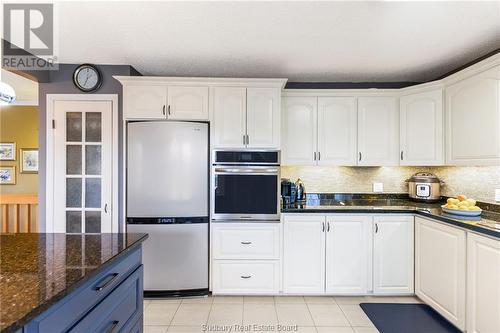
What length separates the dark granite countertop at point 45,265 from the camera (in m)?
0.87

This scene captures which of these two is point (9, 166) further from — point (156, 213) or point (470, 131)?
point (470, 131)

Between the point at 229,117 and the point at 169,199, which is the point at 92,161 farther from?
the point at 229,117

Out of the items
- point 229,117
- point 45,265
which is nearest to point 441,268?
point 229,117

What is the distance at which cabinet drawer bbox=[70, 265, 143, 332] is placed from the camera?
1.19 metres

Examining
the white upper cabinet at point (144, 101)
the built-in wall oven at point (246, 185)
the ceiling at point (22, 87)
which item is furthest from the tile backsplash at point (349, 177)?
the ceiling at point (22, 87)

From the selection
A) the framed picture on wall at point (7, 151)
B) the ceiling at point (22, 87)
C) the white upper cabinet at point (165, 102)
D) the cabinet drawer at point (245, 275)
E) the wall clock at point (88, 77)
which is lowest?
the cabinet drawer at point (245, 275)

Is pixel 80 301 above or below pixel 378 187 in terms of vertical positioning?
below

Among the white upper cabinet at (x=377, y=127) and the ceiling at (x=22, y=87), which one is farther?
the ceiling at (x=22, y=87)

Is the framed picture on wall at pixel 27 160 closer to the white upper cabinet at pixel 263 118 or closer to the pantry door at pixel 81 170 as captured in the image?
the pantry door at pixel 81 170

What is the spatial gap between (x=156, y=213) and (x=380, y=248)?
2.30 meters

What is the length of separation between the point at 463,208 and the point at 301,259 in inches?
59.2

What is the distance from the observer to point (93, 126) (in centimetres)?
296

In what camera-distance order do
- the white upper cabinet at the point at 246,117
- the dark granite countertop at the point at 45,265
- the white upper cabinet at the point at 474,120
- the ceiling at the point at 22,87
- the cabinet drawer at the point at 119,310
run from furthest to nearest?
the ceiling at the point at 22,87, the white upper cabinet at the point at 246,117, the white upper cabinet at the point at 474,120, the cabinet drawer at the point at 119,310, the dark granite countertop at the point at 45,265

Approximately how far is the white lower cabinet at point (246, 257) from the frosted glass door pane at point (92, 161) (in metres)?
1.39
